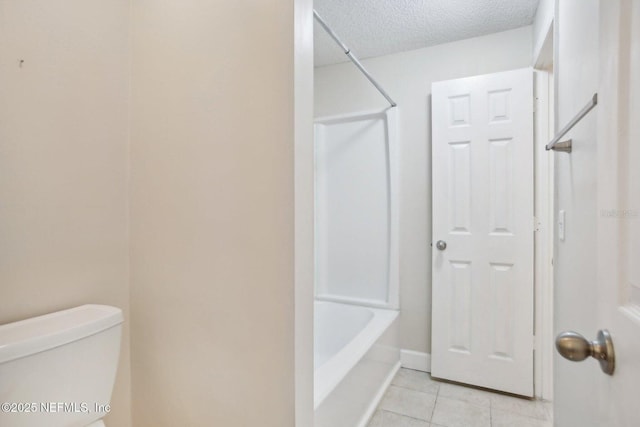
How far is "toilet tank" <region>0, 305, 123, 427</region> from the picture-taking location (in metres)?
0.77

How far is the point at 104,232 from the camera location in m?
1.17

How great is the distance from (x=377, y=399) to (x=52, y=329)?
175 centimetres

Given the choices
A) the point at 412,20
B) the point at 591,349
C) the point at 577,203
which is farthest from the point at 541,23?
the point at 591,349

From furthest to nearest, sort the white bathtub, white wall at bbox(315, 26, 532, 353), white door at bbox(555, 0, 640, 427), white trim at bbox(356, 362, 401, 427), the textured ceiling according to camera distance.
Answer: white wall at bbox(315, 26, 532, 353) → the textured ceiling → white trim at bbox(356, 362, 401, 427) → the white bathtub → white door at bbox(555, 0, 640, 427)

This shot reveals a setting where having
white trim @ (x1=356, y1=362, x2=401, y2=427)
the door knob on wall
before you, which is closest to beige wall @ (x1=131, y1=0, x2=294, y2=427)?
the door knob on wall

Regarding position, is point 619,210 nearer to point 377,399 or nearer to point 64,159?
point 64,159

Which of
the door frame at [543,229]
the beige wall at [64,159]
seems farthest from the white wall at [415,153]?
the beige wall at [64,159]

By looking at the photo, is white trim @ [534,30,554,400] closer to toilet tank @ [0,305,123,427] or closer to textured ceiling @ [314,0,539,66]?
textured ceiling @ [314,0,539,66]

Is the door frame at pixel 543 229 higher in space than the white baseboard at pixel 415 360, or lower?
higher

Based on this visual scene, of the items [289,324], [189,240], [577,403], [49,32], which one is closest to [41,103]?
[49,32]

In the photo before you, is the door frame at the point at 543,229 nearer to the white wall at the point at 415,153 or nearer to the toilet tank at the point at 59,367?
the white wall at the point at 415,153

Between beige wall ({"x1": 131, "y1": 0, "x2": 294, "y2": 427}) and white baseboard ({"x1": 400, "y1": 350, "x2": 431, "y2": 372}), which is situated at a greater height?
beige wall ({"x1": 131, "y1": 0, "x2": 294, "y2": 427})

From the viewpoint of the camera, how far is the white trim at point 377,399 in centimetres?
173

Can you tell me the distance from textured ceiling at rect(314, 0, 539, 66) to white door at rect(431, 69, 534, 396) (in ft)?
1.09
